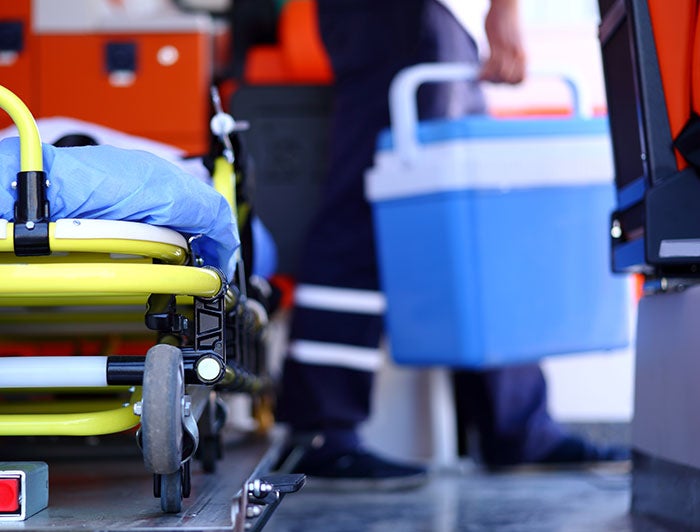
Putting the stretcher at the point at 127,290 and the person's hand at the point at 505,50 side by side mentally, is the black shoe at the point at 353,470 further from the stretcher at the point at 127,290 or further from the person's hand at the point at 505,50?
the stretcher at the point at 127,290

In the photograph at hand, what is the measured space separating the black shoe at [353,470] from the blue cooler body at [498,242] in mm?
266

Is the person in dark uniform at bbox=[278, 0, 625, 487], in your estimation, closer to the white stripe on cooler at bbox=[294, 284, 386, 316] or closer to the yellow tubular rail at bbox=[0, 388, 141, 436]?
the white stripe on cooler at bbox=[294, 284, 386, 316]

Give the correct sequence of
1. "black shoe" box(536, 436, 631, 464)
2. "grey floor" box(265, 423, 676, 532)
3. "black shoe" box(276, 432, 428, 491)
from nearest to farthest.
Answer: "grey floor" box(265, 423, 676, 532) → "black shoe" box(276, 432, 428, 491) → "black shoe" box(536, 436, 631, 464)

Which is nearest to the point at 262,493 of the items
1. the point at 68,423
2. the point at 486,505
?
the point at 68,423

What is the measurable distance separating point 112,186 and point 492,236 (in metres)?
1.43

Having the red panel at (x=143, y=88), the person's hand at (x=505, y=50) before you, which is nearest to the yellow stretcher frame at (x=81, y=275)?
the person's hand at (x=505, y=50)

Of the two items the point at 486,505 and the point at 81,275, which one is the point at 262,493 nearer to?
the point at 81,275

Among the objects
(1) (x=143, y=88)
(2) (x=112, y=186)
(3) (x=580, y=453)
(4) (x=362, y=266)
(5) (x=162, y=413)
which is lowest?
(3) (x=580, y=453)

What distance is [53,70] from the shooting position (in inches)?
112

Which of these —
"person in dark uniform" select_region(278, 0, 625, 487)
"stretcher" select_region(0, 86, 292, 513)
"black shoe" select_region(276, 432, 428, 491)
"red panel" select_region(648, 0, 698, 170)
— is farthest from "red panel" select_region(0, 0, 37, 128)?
"red panel" select_region(648, 0, 698, 170)

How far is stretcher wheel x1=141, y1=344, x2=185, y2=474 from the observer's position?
1.14 m

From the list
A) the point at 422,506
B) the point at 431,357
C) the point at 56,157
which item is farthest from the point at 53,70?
the point at 56,157

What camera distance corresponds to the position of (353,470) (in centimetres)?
249

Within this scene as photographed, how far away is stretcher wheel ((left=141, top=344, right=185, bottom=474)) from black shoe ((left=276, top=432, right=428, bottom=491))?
1265 mm
